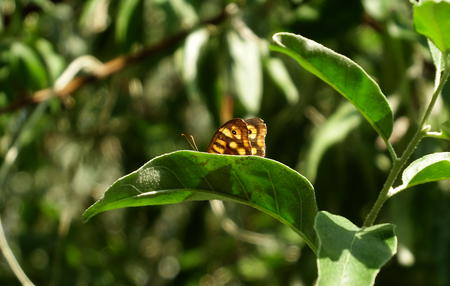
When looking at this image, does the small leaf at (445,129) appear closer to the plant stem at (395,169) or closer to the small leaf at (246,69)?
the plant stem at (395,169)

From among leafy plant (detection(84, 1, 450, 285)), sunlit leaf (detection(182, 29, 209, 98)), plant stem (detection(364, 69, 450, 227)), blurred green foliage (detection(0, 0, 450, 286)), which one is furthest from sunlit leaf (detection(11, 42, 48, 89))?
plant stem (detection(364, 69, 450, 227))

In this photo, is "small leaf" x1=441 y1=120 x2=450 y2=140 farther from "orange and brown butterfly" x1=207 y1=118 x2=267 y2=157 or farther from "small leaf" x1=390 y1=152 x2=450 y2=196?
"orange and brown butterfly" x1=207 y1=118 x2=267 y2=157

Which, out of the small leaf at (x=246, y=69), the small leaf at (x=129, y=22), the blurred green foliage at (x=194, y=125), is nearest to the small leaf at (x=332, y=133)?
the blurred green foliage at (x=194, y=125)

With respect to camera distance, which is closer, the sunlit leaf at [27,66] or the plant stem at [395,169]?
the plant stem at [395,169]

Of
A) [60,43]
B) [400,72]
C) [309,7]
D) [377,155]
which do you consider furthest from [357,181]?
[60,43]

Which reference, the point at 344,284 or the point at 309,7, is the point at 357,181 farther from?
the point at 344,284

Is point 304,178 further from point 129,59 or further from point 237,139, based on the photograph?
point 129,59

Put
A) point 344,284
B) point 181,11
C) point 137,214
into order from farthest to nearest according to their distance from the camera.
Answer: point 137,214 → point 181,11 → point 344,284
